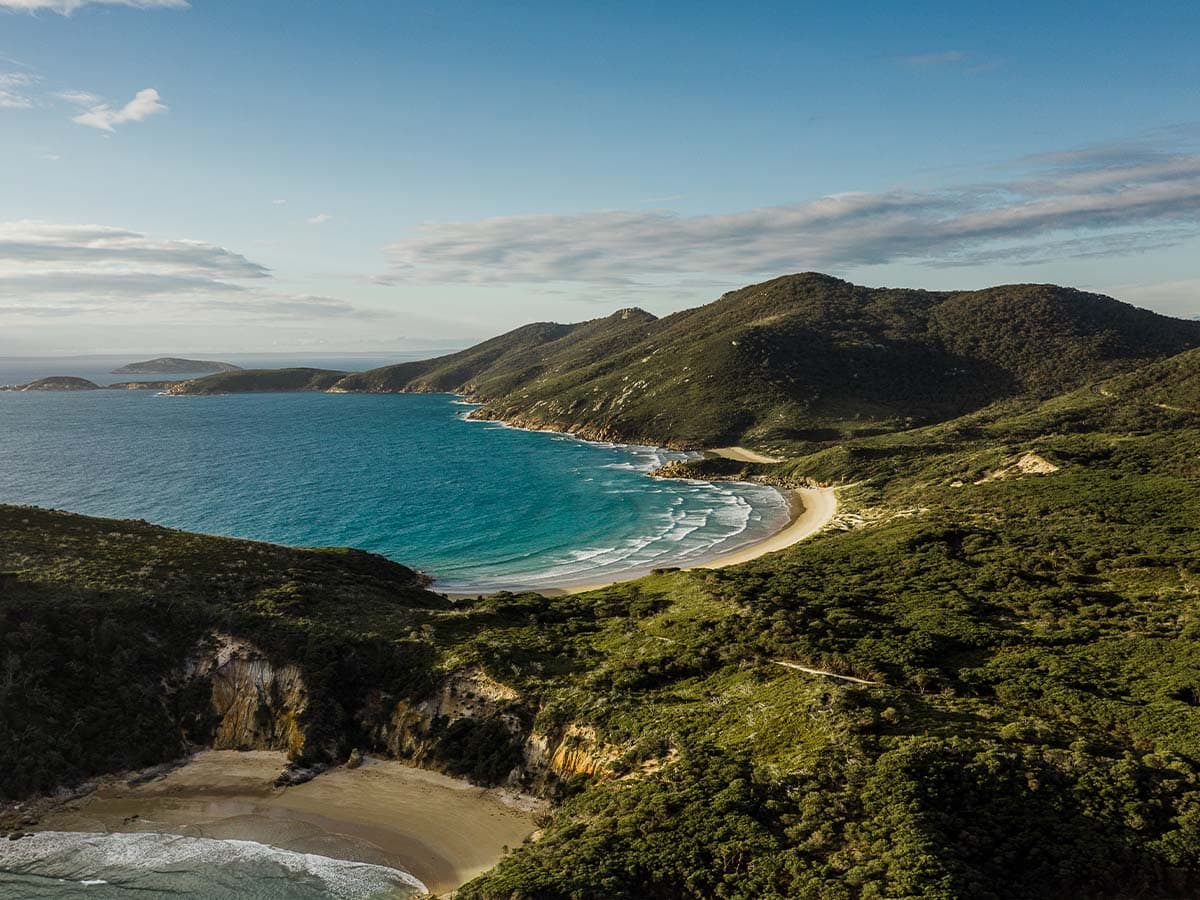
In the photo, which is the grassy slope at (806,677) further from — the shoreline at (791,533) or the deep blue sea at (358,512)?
the deep blue sea at (358,512)

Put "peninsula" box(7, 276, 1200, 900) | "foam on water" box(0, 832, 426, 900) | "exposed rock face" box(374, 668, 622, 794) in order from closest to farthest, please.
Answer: "peninsula" box(7, 276, 1200, 900) < "foam on water" box(0, 832, 426, 900) < "exposed rock face" box(374, 668, 622, 794)

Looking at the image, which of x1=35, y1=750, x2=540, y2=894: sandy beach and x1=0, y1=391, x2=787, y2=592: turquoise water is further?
x1=0, y1=391, x2=787, y2=592: turquoise water

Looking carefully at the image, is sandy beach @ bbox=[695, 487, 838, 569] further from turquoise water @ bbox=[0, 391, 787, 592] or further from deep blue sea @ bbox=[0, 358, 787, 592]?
turquoise water @ bbox=[0, 391, 787, 592]

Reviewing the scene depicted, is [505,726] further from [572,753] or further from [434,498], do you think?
[434,498]

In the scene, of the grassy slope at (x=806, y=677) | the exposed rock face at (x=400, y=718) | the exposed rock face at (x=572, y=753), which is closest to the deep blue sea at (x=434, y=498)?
the grassy slope at (x=806, y=677)

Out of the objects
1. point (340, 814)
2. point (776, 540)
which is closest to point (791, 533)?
point (776, 540)

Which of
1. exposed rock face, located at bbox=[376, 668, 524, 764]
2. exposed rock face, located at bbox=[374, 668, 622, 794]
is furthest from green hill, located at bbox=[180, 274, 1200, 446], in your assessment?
exposed rock face, located at bbox=[374, 668, 622, 794]
